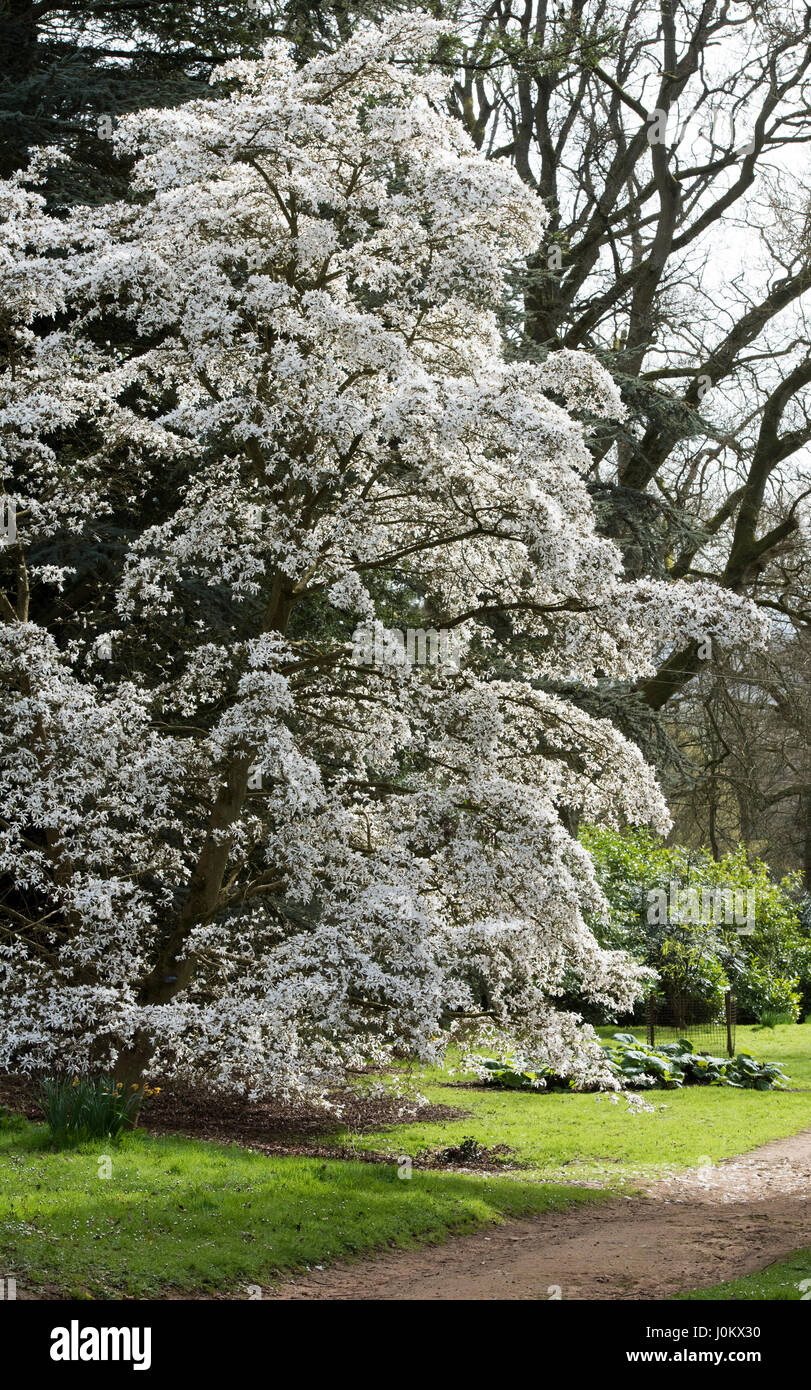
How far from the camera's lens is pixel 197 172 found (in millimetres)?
9086

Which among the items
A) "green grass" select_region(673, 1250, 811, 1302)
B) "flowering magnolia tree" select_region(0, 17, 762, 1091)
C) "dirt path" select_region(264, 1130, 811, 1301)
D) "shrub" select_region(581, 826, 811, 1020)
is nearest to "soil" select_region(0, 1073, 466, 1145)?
"flowering magnolia tree" select_region(0, 17, 762, 1091)

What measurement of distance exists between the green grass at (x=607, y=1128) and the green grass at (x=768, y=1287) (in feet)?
10.1

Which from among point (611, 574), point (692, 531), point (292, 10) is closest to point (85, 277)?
point (611, 574)

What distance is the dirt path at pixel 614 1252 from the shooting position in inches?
275

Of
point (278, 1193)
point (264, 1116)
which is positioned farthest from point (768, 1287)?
point (264, 1116)

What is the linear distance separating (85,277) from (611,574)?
428 cm

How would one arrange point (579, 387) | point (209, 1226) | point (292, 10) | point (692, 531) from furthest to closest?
point (692, 531)
point (292, 10)
point (579, 387)
point (209, 1226)

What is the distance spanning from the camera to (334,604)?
371 inches

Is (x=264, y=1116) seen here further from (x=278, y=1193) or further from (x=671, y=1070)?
(x=671, y=1070)

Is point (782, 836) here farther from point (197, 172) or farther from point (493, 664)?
point (197, 172)

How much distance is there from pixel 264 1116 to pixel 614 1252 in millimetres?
5412

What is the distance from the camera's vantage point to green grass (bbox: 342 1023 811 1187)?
11.0 meters

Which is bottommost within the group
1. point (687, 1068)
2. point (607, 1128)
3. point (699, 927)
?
point (607, 1128)
